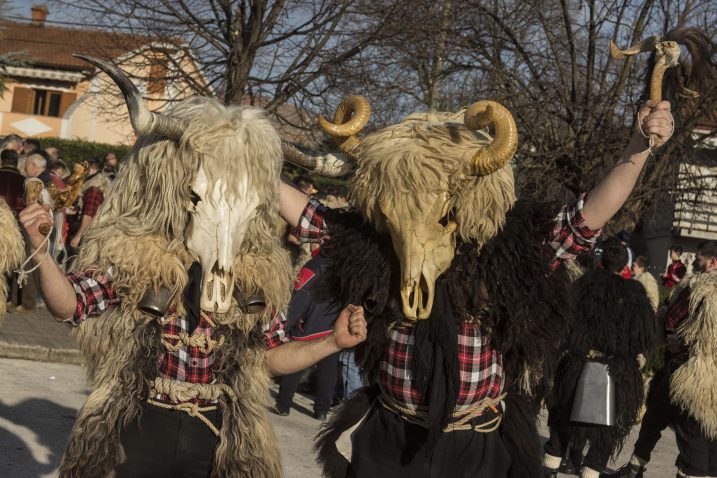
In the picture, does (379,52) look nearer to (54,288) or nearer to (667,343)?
(667,343)

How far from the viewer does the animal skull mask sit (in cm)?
370

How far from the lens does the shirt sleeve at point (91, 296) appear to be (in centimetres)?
351

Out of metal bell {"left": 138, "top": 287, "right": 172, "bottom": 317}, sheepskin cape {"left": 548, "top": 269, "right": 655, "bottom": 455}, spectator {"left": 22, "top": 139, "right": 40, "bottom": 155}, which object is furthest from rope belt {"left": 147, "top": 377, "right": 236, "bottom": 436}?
spectator {"left": 22, "top": 139, "right": 40, "bottom": 155}

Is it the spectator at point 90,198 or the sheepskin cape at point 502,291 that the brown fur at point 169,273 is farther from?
Result: the spectator at point 90,198

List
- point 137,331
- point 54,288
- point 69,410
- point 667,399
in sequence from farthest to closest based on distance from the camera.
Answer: point 69,410, point 667,399, point 137,331, point 54,288

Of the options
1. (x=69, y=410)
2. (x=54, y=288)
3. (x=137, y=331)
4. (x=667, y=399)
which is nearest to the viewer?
(x=54, y=288)

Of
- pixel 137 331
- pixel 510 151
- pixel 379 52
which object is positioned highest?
pixel 379 52

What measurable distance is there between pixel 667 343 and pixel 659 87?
3.85m

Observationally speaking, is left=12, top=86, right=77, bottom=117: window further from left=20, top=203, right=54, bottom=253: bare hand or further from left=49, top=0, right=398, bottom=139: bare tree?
left=20, top=203, right=54, bottom=253: bare hand

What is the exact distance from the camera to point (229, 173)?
3639mm

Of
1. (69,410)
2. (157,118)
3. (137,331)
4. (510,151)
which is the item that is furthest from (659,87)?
(69,410)

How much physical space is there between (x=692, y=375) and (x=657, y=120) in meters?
3.62

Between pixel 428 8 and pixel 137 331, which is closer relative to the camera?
pixel 137 331

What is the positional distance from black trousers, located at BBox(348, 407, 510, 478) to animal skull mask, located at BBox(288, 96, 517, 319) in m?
0.52
